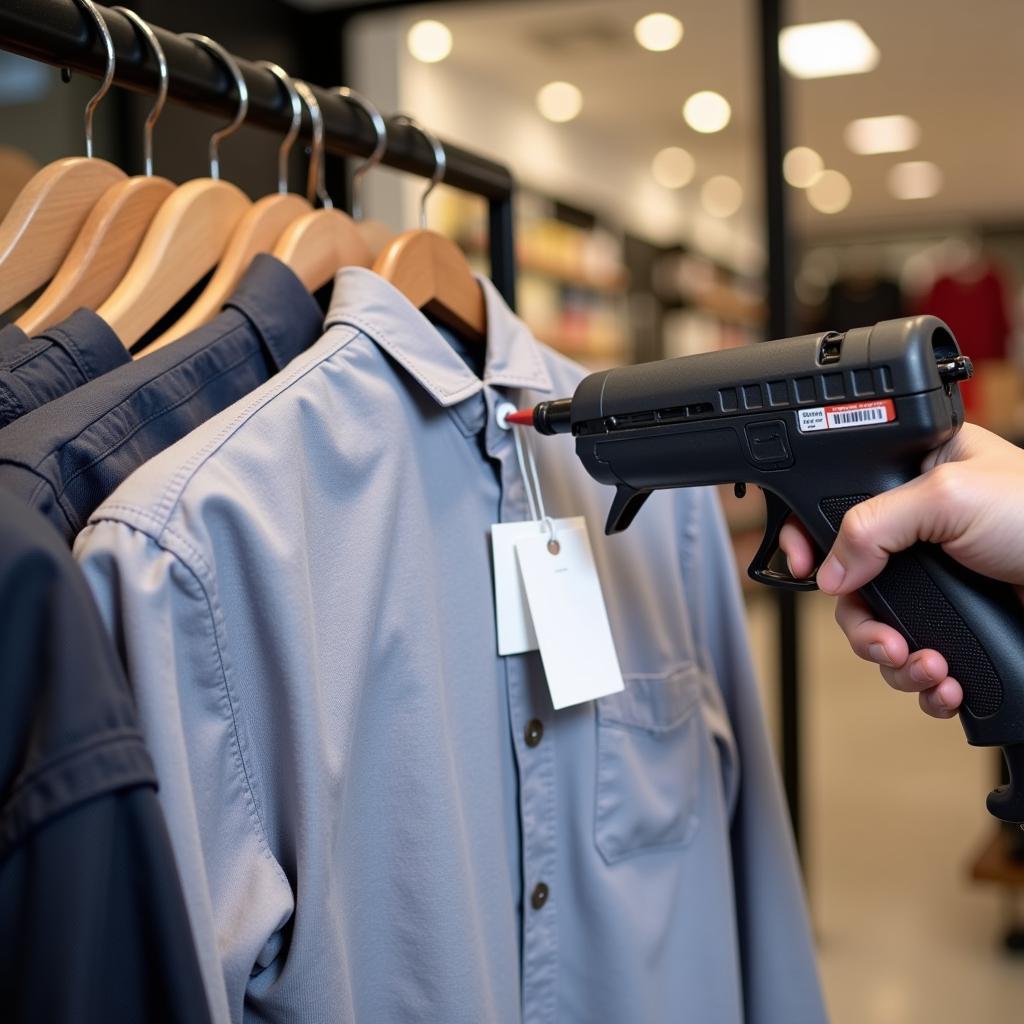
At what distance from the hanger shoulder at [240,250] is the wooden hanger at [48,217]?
0.09 m

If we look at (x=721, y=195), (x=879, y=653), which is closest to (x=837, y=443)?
(x=879, y=653)

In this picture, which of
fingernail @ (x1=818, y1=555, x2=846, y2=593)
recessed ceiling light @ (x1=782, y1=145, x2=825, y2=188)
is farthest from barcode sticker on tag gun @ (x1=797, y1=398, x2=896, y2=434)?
recessed ceiling light @ (x1=782, y1=145, x2=825, y2=188)

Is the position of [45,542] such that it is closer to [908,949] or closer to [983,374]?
[908,949]

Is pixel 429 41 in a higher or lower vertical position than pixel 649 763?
higher

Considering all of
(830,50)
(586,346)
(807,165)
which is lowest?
(586,346)

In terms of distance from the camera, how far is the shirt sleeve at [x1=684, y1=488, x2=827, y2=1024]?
1.04 meters

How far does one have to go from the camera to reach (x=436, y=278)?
908mm

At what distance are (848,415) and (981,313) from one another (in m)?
3.75

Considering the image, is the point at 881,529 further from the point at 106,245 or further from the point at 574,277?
the point at 574,277

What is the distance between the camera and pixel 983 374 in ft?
11.8

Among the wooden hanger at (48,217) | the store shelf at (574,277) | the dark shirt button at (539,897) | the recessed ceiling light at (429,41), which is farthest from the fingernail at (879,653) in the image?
the store shelf at (574,277)

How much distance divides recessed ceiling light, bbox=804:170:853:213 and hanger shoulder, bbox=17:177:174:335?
5703 millimetres

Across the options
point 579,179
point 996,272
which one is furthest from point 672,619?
point 579,179

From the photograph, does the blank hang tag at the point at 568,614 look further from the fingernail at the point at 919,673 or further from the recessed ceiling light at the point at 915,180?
the recessed ceiling light at the point at 915,180
